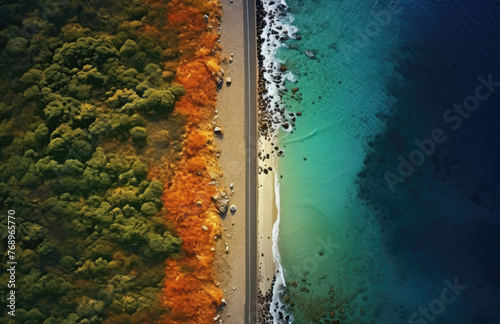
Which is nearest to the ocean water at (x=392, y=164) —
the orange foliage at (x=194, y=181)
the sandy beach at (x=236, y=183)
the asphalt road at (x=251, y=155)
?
the sandy beach at (x=236, y=183)

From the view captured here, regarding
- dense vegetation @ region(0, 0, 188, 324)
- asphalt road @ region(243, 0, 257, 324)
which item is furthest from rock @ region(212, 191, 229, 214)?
dense vegetation @ region(0, 0, 188, 324)

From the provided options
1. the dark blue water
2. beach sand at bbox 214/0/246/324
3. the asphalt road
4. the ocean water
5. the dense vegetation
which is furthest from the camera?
the dark blue water

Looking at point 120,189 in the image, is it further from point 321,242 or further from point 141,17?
point 321,242

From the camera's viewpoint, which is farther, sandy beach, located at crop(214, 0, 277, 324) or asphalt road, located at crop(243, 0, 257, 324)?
asphalt road, located at crop(243, 0, 257, 324)

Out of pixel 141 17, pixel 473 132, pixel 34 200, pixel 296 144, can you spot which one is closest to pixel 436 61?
pixel 473 132

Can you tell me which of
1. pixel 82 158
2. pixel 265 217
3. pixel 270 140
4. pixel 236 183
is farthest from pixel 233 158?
pixel 82 158

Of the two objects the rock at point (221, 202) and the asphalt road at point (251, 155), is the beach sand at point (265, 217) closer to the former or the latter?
the asphalt road at point (251, 155)

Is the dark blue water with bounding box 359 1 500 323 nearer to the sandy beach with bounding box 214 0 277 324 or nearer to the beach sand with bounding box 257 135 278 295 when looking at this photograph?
the beach sand with bounding box 257 135 278 295
